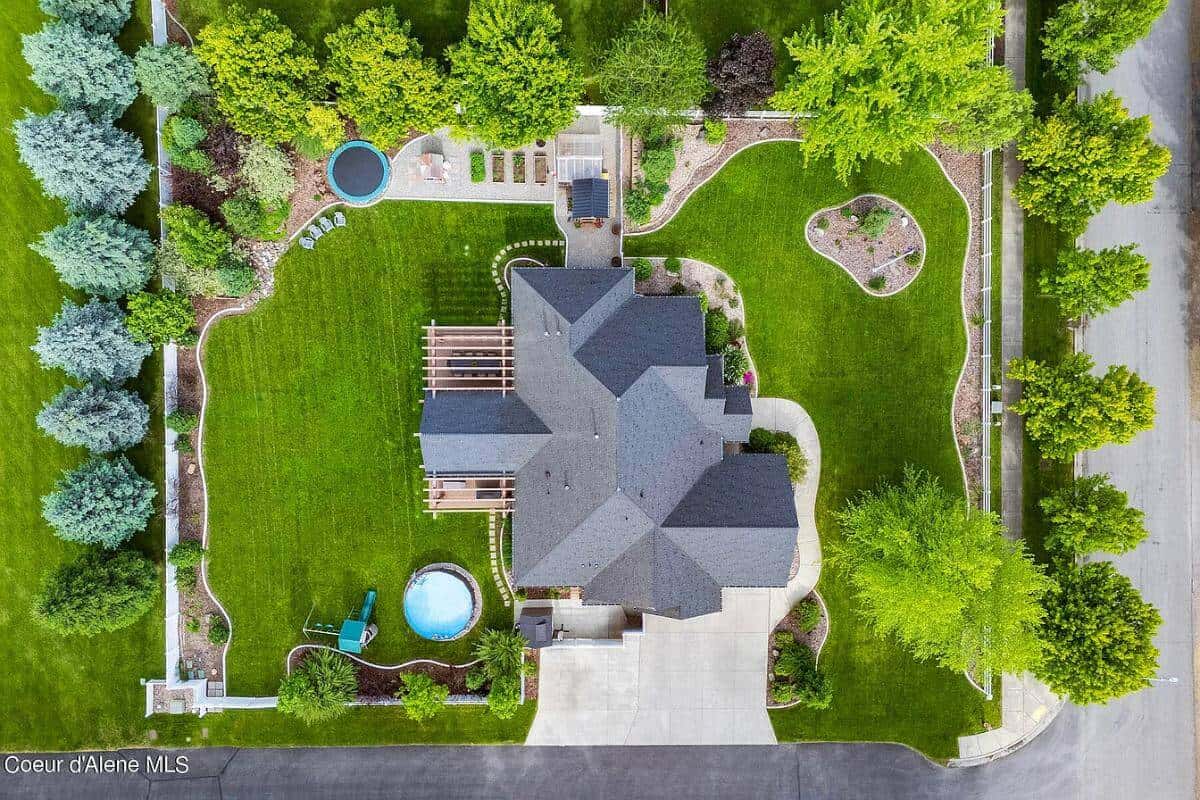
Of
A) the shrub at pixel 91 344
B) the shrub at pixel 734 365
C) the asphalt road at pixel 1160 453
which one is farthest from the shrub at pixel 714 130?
the shrub at pixel 91 344

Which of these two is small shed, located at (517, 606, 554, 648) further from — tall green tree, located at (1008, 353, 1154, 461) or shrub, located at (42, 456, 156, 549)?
tall green tree, located at (1008, 353, 1154, 461)

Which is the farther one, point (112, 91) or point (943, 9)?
point (112, 91)

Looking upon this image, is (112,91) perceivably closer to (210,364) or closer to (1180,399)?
(210,364)

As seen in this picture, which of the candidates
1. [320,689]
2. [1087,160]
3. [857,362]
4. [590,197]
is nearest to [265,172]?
[590,197]

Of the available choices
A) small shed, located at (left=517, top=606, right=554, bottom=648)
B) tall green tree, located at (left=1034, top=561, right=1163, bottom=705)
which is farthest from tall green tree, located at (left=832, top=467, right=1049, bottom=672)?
small shed, located at (left=517, top=606, right=554, bottom=648)

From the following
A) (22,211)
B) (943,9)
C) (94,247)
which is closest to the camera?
(943,9)

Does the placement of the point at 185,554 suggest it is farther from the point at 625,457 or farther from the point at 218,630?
the point at 625,457

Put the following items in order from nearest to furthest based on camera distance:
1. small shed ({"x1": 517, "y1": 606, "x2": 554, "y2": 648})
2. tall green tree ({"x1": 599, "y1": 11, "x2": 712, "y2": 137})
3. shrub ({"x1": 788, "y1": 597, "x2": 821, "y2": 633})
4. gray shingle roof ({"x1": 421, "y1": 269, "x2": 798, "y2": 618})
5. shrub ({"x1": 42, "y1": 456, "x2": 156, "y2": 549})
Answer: tall green tree ({"x1": 599, "y1": 11, "x2": 712, "y2": 137}), gray shingle roof ({"x1": 421, "y1": 269, "x2": 798, "y2": 618}), shrub ({"x1": 42, "y1": 456, "x2": 156, "y2": 549}), small shed ({"x1": 517, "y1": 606, "x2": 554, "y2": 648}), shrub ({"x1": 788, "y1": 597, "x2": 821, "y2": 633})

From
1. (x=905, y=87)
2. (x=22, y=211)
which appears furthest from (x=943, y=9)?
(x=22, y=211)
